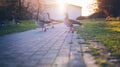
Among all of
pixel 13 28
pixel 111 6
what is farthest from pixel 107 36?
pixel 111 6

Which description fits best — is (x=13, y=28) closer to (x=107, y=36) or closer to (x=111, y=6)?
(x=107, y=36)

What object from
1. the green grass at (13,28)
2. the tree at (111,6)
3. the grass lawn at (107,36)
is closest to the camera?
the grass lawn at (107,36)

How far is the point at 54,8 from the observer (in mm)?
75312

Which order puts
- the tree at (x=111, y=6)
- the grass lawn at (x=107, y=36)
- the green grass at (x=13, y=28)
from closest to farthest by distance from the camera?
the grass lawn at (x=107, y=36)
the green grass at (x=13, y=28)
the tree at (x=111, y=6)

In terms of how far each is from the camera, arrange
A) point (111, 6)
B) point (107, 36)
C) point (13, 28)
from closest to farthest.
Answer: point (107, 36) < point (13, 28) < point (111, 6)

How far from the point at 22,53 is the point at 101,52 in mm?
2459

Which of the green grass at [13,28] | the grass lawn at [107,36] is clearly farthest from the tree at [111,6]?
the grass lawn at [107,36]

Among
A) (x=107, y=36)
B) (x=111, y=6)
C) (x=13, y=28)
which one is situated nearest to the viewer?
(x=107, y=36)

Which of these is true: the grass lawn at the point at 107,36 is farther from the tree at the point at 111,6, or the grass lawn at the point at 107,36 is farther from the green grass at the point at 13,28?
the tree at the point at 111,6

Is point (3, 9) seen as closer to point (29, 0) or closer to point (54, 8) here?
point (29, 0)

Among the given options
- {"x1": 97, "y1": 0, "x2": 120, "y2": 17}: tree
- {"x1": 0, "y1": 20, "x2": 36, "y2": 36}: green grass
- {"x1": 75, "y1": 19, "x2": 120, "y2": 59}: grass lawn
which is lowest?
{"x1": 0, "y1": 20, "x2": 36, "y2": 36}: green grass

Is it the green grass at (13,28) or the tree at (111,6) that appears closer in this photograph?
the green grass at (13,28)

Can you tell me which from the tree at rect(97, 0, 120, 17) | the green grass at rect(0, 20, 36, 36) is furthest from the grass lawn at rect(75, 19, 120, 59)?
the tree at rect(97, 0, 120, 17)

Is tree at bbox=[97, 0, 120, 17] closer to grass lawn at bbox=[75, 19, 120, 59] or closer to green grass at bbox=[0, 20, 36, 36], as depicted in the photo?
green grass at bbox=[0, 20, 36, 36]
